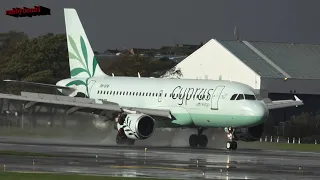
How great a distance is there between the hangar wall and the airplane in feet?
140

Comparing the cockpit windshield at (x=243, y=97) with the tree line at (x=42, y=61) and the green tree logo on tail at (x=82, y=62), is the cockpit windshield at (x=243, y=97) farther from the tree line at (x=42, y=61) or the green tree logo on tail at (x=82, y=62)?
the tree line at (x=42, y=61)

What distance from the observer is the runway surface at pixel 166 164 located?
118 ft

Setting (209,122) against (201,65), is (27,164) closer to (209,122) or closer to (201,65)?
(209,122)

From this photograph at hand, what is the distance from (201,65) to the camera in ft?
384

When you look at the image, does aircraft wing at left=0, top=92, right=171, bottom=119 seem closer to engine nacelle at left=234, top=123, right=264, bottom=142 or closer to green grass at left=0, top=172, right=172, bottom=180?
engine nacelle at left=234, top=123, right=264, bottom=142

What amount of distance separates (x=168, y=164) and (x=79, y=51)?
3178 centimetres

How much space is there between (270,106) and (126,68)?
42.9 meters

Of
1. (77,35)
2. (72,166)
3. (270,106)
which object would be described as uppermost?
(77,35)

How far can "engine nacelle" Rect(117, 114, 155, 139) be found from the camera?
58844mm

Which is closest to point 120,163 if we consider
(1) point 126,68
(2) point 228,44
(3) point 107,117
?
(3) point 107,117

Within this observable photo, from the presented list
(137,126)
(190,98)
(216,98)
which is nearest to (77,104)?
(137,126)

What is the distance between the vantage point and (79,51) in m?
71.7

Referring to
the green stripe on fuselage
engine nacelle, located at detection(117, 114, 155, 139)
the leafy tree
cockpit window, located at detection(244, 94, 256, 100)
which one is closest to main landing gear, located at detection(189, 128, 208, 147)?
the green stripe on fuselage

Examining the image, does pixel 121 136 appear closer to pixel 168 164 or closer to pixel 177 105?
pixel 177 105
